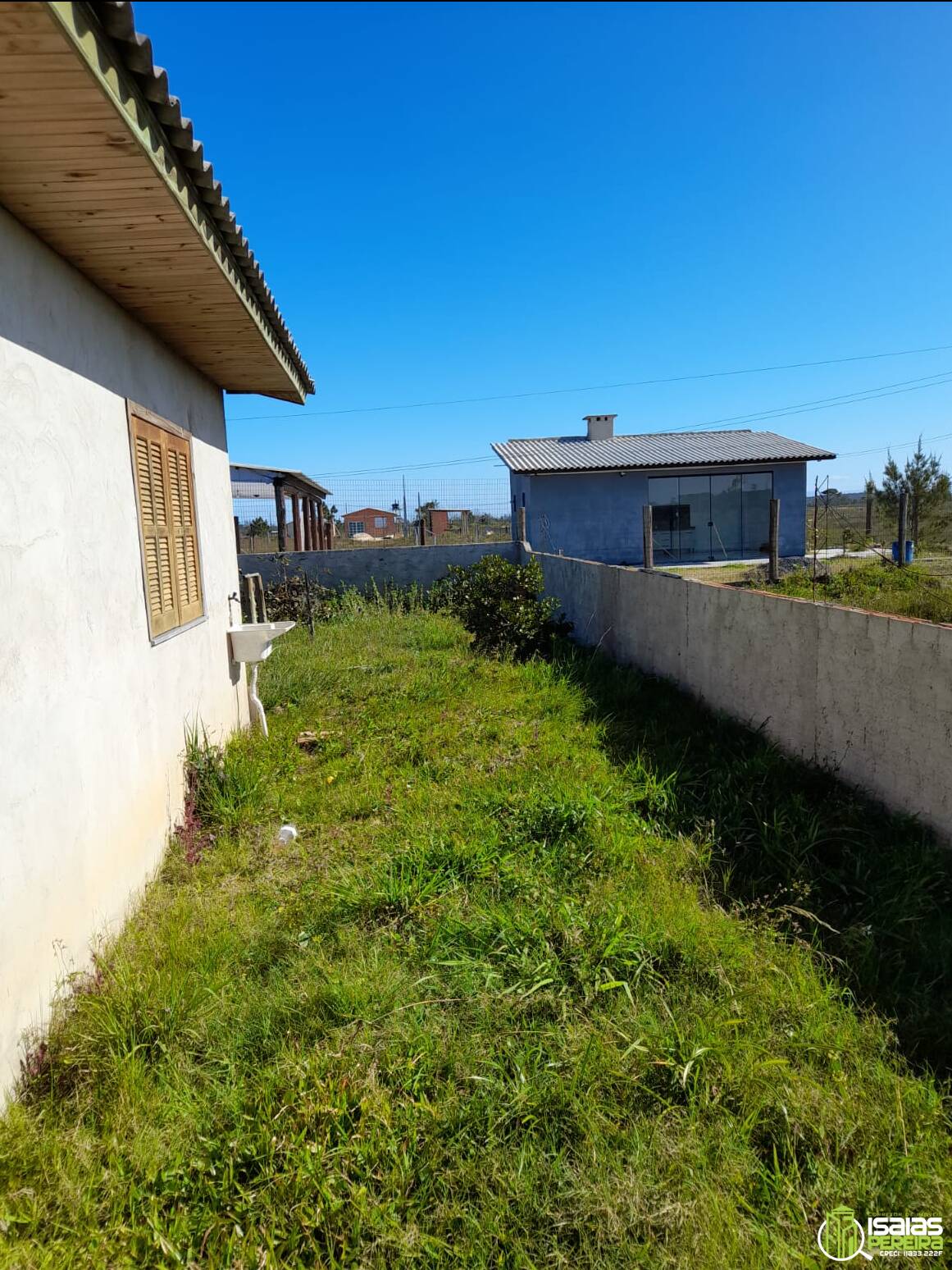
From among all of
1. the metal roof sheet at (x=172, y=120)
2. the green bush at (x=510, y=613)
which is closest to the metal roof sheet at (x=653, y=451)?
the green bush at (x=510, y=613)

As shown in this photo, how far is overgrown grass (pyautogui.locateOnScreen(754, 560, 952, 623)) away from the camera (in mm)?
8188

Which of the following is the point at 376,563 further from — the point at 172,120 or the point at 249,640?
the point at 172,120

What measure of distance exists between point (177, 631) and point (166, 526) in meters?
0.65

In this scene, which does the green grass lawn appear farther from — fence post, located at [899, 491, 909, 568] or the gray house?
the gray house

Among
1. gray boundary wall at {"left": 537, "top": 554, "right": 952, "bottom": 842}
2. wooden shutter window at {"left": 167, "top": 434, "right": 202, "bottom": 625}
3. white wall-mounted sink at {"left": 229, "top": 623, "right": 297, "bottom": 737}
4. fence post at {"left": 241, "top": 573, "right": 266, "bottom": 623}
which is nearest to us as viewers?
gray boundary wall at {"left": 537, "top": 554, "right": 952, "bottom": 842}

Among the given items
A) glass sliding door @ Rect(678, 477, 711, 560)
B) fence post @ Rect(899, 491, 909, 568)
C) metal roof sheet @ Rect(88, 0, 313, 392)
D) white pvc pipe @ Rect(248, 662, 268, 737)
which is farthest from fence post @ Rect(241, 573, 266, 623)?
glass sliding door @ Rect(678, 477, 711, 560)

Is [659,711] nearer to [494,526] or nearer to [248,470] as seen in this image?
[248,470]

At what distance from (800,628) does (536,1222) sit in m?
3.78

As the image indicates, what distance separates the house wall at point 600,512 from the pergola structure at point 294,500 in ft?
18.7

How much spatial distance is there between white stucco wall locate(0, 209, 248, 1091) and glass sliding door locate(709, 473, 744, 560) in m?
18.4

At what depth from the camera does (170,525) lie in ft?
15.1

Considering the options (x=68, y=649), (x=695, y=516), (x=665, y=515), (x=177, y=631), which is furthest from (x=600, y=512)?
(x=68, y=649)

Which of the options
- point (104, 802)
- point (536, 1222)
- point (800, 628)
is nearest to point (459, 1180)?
point (536, 1222)

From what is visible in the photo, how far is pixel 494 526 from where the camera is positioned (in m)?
35.0
